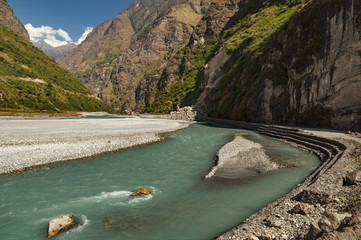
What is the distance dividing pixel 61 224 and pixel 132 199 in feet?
11.7

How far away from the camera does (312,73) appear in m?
34.5

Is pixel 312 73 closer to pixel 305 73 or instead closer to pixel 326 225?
pixel 305 73

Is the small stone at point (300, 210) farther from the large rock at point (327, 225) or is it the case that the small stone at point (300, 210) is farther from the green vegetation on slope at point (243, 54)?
the green vegetation on slope at point (243, 54)

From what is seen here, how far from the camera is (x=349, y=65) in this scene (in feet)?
92.2

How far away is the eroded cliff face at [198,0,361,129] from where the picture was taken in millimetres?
28183

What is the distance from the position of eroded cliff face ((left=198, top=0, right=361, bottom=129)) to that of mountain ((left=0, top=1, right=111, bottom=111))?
105657 mm

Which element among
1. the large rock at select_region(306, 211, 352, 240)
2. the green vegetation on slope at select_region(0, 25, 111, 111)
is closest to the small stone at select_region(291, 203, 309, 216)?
the large rock at select_region(306, 211, 352, 240)

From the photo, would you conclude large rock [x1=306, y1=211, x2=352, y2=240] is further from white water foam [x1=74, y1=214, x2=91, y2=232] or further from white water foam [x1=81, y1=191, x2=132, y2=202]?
white water foam [x1=81, y1=191, x2=132, y2=202]

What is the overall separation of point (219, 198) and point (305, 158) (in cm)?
1277

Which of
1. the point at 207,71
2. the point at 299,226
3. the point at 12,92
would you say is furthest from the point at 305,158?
the point at 12,92

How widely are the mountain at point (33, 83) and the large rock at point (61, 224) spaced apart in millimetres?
108654

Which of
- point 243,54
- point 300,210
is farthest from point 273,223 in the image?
point 243,54

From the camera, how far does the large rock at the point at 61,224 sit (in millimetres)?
7875

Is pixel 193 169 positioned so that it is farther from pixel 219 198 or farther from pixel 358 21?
pixel 358 21
